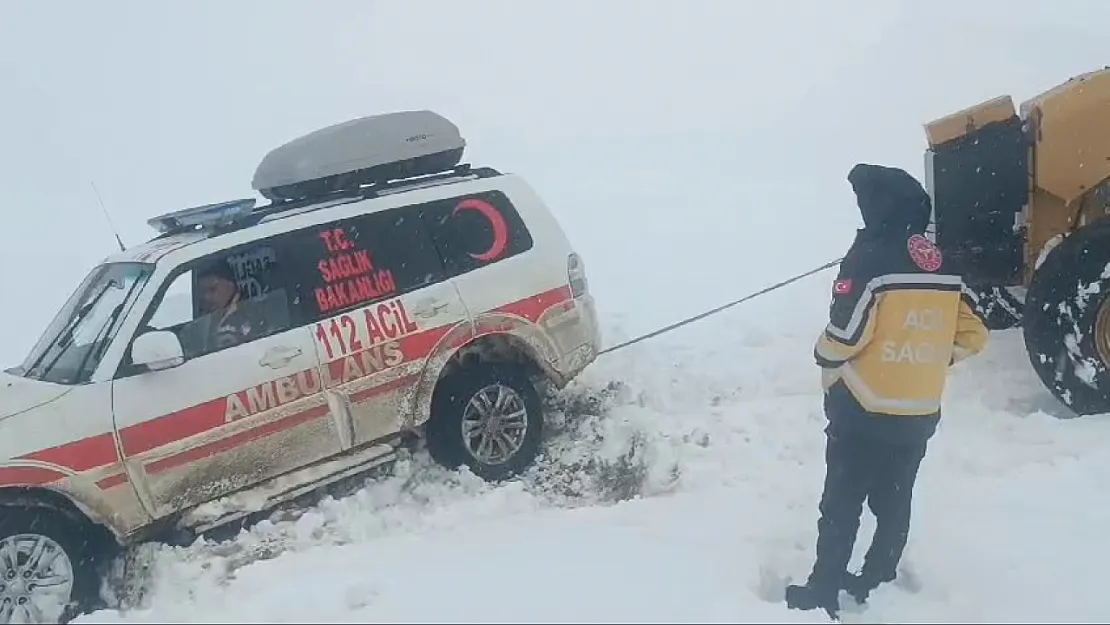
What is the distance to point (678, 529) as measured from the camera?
4645 mm

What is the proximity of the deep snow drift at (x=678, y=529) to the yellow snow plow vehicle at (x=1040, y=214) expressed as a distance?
0.42 meters

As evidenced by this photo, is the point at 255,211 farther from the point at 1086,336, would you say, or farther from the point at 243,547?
the point at 1086,336

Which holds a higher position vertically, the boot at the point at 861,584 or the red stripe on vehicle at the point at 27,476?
the red stripe on vehicle at the point at 27,476

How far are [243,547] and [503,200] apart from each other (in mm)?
2582

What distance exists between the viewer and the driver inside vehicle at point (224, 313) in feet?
17.8

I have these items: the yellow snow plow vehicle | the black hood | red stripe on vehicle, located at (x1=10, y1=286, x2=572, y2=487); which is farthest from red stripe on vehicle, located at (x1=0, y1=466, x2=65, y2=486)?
the yellow snow plow vehicle

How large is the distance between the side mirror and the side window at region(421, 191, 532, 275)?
5.57ft

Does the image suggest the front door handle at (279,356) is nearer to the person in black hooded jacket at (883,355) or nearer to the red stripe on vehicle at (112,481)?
the red stripe on vehicle at (112,481)

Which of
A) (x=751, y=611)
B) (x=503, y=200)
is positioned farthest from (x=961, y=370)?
(x=751, y=611)

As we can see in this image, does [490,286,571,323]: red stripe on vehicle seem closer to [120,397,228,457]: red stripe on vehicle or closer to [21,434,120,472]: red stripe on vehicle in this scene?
[120,397,228,457]: red stripe on vehicle

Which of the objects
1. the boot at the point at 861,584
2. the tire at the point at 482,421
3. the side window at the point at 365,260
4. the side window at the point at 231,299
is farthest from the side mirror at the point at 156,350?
the boot at the point at 861,584

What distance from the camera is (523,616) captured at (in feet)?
11.9

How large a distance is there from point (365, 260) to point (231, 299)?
0.79 metres

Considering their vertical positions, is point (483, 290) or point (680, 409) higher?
point (483, 290)
